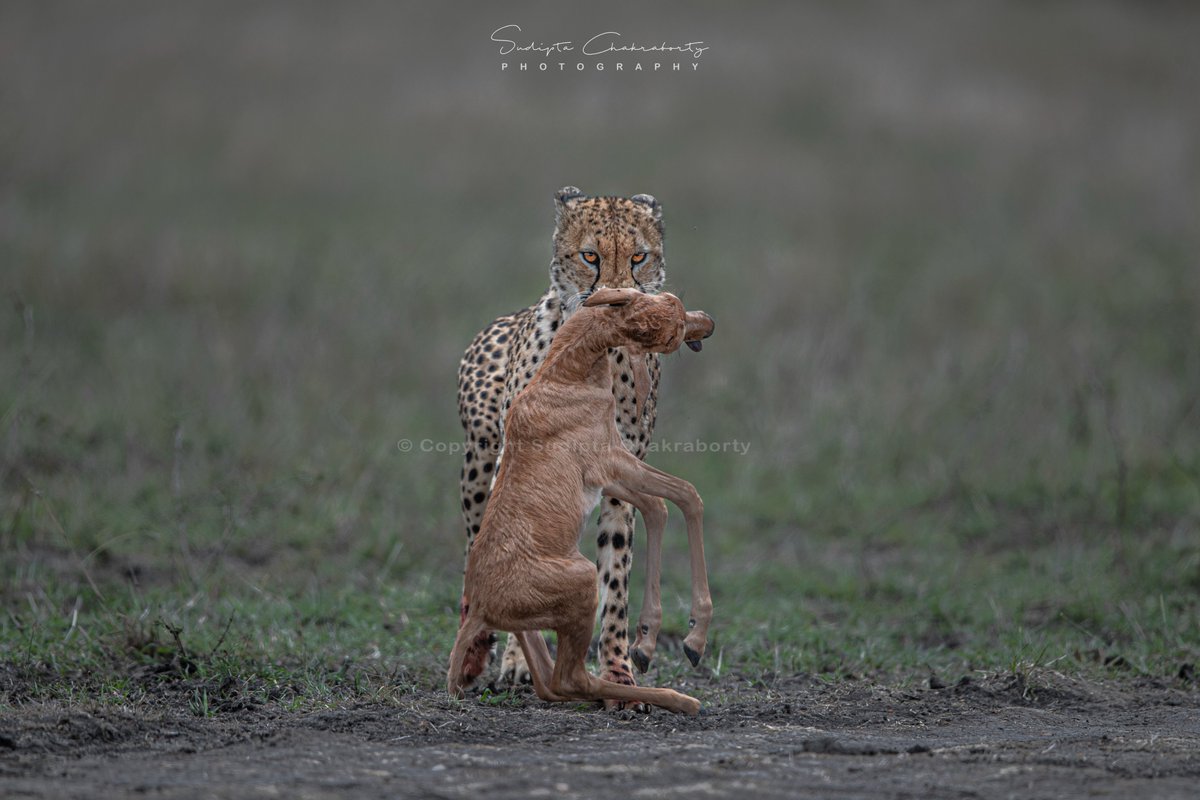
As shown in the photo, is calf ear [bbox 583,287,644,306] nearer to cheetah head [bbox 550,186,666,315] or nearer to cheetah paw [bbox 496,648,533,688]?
cheetah head [bbox 550,186,666,315]

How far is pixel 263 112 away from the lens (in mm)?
15234

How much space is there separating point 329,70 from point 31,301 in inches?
268

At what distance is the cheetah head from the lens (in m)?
4.87

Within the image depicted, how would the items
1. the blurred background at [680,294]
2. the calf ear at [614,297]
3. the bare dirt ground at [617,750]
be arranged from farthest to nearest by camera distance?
the blurred background at [680,294] < the calf ear at [614,297] < the bare dirt ground at [617,750]

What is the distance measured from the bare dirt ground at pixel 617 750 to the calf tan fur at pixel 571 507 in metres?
0.20

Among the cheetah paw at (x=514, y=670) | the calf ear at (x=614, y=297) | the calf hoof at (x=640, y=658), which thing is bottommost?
the cheetah paw at (x=514, y=670)

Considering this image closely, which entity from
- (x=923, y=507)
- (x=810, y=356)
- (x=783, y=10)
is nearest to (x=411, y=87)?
(x=783, y=10)

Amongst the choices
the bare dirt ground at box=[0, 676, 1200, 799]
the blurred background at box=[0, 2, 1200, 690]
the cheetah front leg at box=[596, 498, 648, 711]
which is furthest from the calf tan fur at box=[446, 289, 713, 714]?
the blurred background at box=[0, 2, 1200, 690]

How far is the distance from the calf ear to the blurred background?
1.66m

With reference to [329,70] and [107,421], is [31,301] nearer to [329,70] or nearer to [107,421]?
[107,421]

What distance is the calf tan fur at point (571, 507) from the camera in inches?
164

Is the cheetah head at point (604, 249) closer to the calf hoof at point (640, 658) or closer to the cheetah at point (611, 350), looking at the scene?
the cheetah at point (611, 350)

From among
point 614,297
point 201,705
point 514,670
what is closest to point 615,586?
point 514,670

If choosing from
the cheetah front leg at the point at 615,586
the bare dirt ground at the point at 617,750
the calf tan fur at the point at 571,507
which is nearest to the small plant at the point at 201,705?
the bare dirt ground at the point at 617,750
